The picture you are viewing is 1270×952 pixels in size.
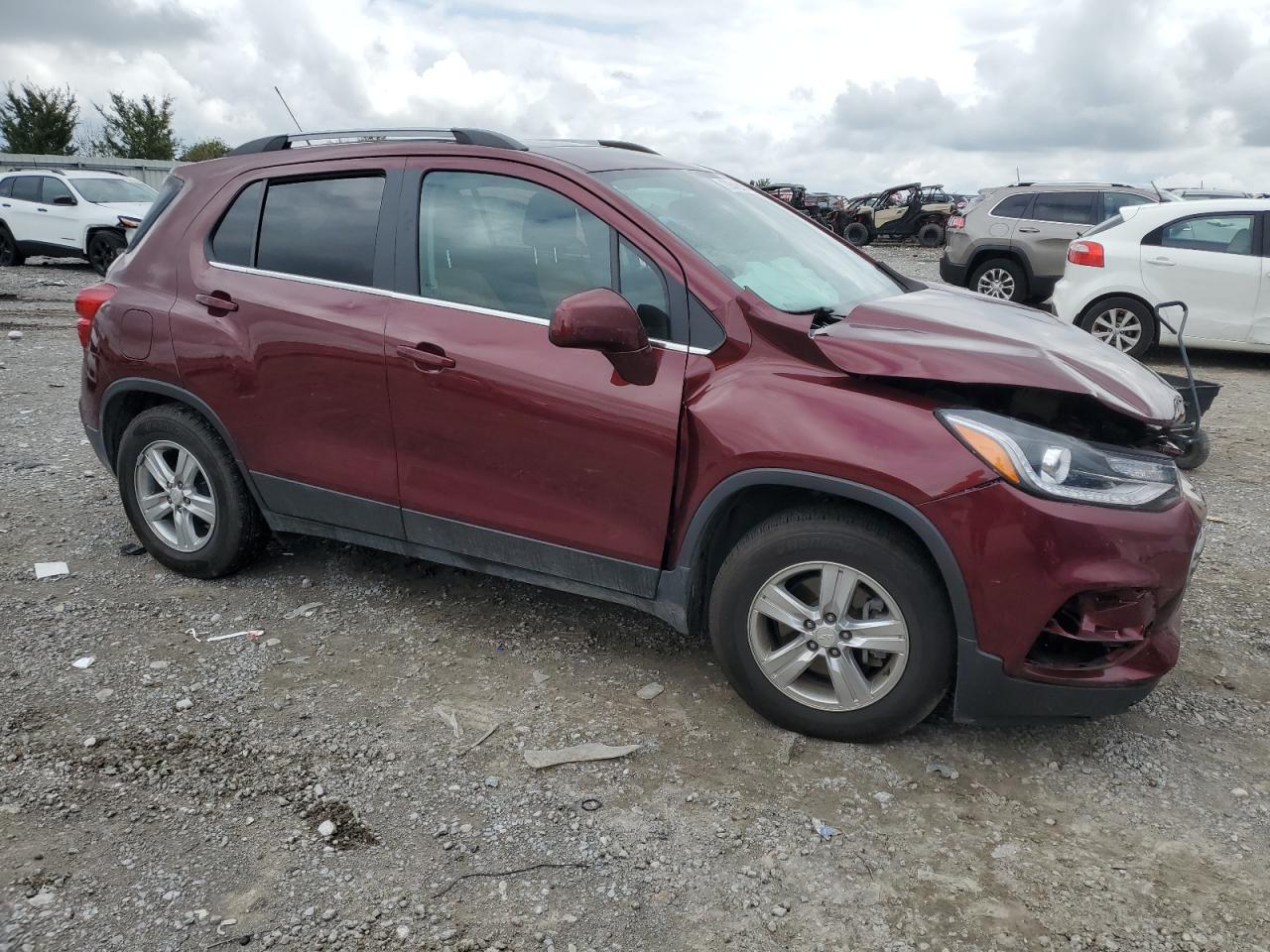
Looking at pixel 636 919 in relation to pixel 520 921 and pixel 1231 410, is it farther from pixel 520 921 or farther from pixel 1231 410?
pixel 1231 410

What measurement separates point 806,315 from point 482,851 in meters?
1.78

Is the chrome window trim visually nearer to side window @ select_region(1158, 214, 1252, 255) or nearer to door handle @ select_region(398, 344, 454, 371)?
door handle @ select_region(398, 344, 454, 371)

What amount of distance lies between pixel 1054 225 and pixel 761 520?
37.2 feet

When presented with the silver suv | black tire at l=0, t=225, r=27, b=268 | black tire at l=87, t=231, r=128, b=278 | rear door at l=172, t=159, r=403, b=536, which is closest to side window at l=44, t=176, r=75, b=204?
black tire at l=87, t=231, r=128, b=278

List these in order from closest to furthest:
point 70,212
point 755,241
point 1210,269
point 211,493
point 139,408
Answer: point 755,241, point 211,493, point 139,408, point 1210,269, point 70,212

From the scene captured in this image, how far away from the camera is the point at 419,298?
3496 millimetres

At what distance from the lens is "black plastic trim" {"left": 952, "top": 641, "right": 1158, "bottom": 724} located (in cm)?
281

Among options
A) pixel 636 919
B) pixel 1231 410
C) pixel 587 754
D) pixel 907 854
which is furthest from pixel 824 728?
pixel 1231 410

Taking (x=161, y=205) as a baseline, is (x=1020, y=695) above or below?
below

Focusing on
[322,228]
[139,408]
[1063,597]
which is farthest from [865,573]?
[139,408]

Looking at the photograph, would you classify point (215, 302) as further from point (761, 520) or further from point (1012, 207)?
point (1012, 207)

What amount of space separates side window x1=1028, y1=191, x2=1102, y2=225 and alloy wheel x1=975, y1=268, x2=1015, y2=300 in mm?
773

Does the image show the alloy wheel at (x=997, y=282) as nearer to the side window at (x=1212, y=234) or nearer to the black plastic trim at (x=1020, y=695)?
the side window at (x=1212, y=234)

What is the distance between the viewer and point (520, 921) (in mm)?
2398
